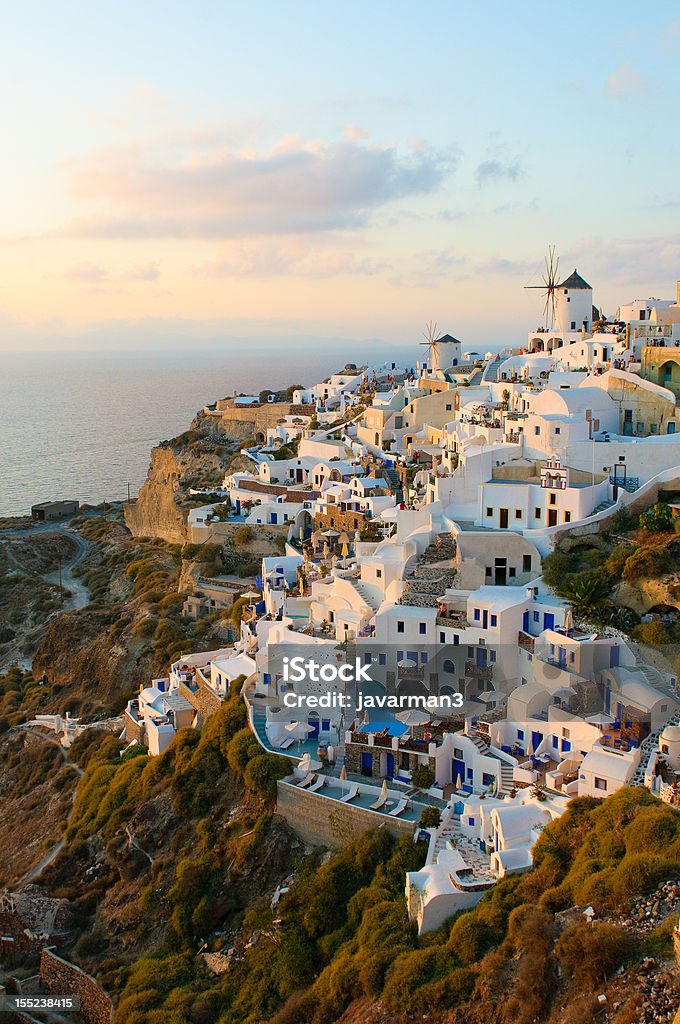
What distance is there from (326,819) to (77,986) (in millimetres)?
5003

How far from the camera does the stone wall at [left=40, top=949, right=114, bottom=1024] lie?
51.7ft

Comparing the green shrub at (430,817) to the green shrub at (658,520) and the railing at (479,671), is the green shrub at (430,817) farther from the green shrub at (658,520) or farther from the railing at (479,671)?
the green shrub at (658,520)

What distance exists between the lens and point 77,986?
1655cm

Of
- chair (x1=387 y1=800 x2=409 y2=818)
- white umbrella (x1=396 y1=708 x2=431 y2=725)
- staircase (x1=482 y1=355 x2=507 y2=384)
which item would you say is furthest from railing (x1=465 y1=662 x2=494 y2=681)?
staircase (x1=482 y1=355 x2=507 y2=384)

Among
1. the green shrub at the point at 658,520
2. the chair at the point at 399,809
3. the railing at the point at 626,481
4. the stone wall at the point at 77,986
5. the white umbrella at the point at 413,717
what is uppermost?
the railing at the point at 626,481

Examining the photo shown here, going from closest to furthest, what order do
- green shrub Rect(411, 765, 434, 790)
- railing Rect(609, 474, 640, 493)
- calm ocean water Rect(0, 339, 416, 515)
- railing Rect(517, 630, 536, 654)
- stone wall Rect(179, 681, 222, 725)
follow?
green shrub Rect(411, 765, 434, 790), railing Rect(517, 630, 536, 654), stone wall Rect(179, 681, 222, 725), railing Rect(609, 474, 640, 493), calm ocean water Rect(0, 339, 416, 515)

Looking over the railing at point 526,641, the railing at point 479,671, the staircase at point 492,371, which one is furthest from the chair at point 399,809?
the staircase at point 492,371

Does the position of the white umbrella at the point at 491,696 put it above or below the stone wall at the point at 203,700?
above

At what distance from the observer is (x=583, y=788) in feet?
49.8

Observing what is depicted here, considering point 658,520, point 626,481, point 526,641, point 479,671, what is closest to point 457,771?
point 479,671

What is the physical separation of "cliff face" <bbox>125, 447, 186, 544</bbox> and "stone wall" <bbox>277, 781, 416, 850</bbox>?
72.8 ft

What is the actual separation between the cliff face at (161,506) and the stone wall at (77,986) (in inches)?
880

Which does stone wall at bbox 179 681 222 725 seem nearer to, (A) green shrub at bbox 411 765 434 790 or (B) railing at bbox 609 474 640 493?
(A) green shrub at bbox 411 765 434 790

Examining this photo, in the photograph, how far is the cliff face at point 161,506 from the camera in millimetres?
39500
